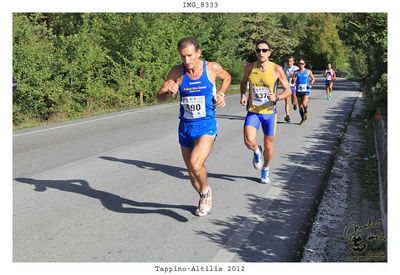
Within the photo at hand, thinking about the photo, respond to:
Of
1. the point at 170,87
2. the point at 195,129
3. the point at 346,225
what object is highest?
the point at 170,87

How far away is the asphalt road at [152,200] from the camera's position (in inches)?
161

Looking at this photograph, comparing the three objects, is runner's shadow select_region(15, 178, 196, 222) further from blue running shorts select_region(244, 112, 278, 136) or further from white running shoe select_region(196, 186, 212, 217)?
blue running shorts select_region(244, 112, 278, 136)

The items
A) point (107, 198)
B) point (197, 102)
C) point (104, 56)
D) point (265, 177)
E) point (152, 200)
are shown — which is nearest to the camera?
point (197, 102)

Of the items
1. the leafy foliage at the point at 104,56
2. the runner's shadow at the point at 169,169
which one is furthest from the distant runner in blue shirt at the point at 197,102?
the leafy foliage at the point at 104,56

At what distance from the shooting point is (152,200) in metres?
5.54

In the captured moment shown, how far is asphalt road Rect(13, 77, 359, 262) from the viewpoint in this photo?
161 inches

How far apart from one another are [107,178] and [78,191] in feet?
2.28

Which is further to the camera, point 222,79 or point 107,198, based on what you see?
point 107,198

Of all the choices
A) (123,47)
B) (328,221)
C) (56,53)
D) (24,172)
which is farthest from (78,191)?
(123,47)

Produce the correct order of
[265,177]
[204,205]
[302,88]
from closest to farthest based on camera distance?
[204,205] < [265,177] < [302,88]

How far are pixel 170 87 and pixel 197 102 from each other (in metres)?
0.36

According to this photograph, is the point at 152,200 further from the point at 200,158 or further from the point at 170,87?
the point at 170,87

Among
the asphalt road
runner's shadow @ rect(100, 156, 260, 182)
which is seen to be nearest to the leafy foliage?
the asphalt road

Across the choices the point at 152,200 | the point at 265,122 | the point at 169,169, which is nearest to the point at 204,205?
the point at 152,200
